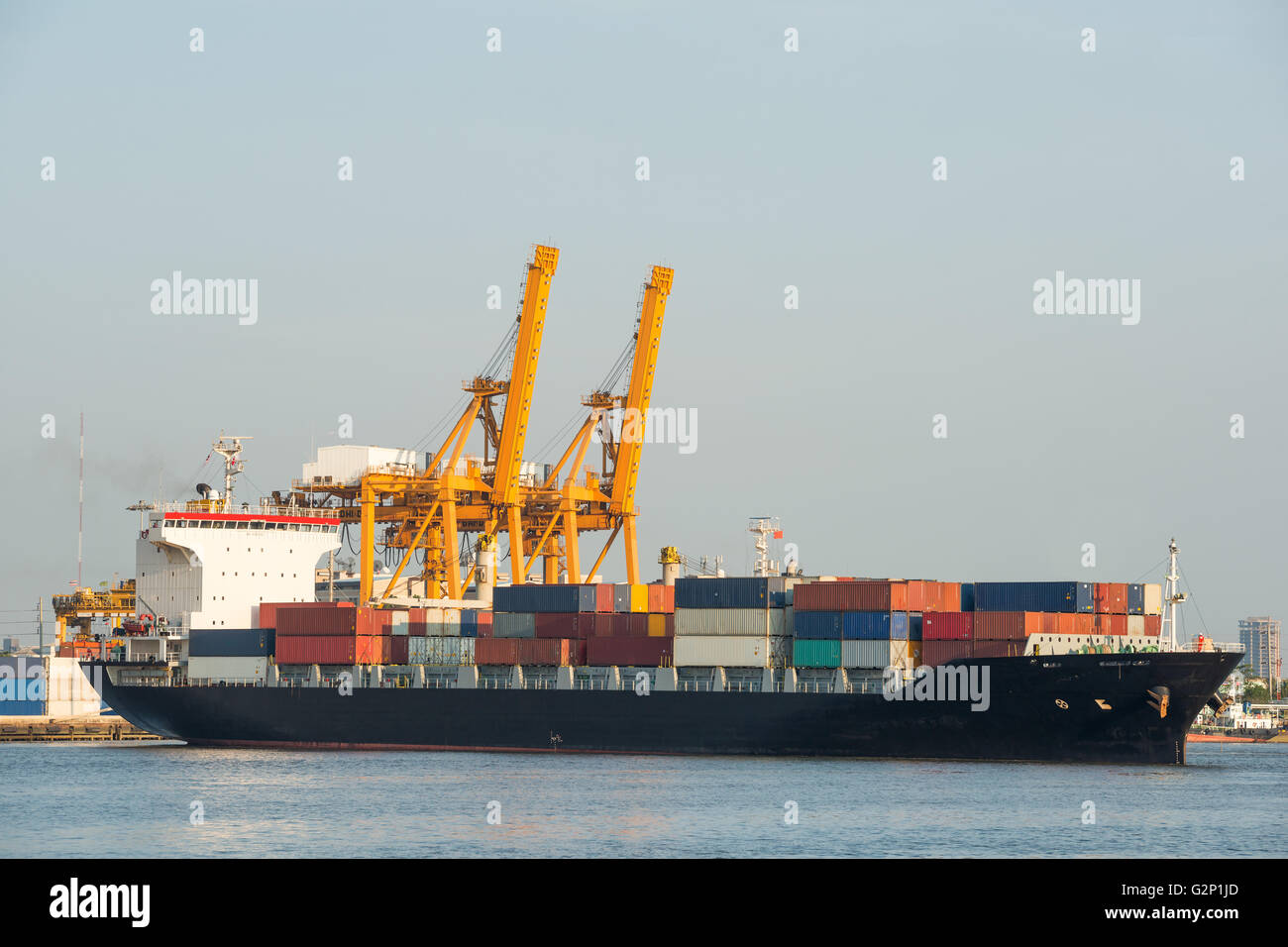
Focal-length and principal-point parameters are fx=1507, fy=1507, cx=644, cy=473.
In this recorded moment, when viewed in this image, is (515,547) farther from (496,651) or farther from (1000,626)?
(1000,626)

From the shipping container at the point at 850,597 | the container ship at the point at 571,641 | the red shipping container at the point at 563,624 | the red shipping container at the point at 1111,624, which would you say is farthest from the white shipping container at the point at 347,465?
the red shipping container at the point at 1111,624

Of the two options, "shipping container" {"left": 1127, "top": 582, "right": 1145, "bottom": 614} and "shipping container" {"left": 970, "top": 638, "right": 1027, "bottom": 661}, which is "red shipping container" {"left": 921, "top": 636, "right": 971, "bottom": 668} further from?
"shipping container" {"left": 1127, "top": 582, "right": 1145, "bottom": 614}

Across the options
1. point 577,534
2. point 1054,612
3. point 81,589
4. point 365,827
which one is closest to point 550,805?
point 365,827

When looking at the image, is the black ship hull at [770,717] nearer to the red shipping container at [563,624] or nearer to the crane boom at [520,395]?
the red shipping container at [563,624]

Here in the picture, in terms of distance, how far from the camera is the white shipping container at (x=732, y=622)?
5653 centimetres

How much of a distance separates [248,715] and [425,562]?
48.4 feet

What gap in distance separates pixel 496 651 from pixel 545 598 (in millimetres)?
2983

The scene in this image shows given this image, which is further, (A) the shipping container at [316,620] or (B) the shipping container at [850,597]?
(A) the shipping container at [316,620]

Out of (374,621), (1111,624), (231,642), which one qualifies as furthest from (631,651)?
(231,642)

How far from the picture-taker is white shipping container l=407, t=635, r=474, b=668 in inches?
2520

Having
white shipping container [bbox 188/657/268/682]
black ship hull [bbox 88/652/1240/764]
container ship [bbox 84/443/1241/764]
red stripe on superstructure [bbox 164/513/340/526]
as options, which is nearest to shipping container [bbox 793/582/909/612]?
container ship [bbox 84/443/1241/764]

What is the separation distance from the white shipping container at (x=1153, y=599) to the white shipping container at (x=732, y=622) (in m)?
13.3

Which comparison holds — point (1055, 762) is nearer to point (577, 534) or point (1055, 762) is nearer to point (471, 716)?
point (471, 716)
